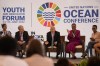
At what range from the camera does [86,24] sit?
11164 mm

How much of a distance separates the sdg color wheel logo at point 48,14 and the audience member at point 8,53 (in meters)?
9.30

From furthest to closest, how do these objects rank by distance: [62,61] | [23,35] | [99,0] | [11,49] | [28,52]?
[99,0]
[23,35]
[62,61]
[28,52]
[11,49]

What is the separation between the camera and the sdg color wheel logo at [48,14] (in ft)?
37.1

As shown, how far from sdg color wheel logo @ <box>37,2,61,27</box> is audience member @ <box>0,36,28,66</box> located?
9.30 meters

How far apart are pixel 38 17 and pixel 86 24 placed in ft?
6.34

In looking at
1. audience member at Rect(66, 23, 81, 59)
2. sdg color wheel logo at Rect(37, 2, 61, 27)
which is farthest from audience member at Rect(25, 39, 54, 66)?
sdg color wheel logo at Rect(37, 2, 61, 27)

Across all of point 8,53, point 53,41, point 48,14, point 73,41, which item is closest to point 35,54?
point 8,53

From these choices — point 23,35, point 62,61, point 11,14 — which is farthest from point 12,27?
point 62,61

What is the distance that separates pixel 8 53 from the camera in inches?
76.1

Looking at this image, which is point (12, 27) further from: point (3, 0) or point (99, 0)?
point (99, 0)

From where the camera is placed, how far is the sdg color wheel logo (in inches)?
445

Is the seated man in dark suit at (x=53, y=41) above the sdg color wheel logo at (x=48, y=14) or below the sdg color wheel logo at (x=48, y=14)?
below

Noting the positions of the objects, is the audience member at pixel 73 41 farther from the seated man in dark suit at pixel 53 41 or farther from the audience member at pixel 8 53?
the audience member at pixel 8 53

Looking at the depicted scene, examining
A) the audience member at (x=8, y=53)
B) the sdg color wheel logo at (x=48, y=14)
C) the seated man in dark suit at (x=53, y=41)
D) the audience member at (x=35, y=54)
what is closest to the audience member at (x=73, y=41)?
the seated man in dark suit at (x=53, y=41)
